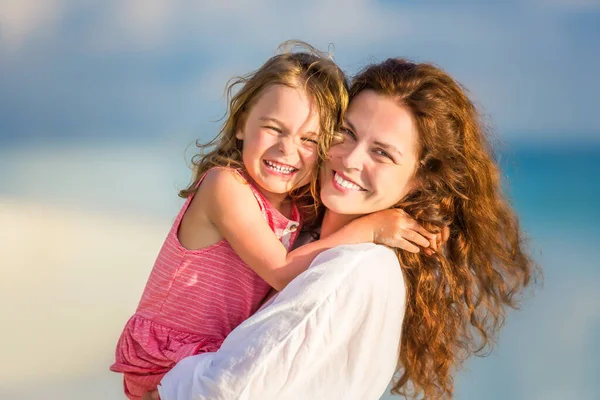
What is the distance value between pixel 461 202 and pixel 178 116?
8231 millimetres

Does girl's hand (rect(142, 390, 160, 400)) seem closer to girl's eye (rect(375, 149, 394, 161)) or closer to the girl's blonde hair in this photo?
the girl's blonde hair

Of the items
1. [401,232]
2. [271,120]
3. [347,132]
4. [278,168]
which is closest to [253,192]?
[278,168]

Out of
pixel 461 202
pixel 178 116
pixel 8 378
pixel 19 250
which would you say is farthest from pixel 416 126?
pixel 178 116

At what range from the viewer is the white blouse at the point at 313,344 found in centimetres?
213

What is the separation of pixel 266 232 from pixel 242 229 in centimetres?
7

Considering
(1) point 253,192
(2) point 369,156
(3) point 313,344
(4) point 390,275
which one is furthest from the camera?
(1) point 253,192

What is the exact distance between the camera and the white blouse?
2.13m

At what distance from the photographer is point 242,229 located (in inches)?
98.9

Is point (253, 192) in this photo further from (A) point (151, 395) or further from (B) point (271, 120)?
(A) point (151, 395)

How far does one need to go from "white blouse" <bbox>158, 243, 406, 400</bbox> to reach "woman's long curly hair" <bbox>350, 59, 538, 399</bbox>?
0.30 m

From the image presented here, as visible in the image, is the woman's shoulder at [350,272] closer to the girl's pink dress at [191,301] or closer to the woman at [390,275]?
the woman at [390,275]

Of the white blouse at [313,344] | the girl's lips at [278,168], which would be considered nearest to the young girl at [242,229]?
the girl's lips at [278,168]

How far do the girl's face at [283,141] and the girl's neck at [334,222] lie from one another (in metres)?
0.14

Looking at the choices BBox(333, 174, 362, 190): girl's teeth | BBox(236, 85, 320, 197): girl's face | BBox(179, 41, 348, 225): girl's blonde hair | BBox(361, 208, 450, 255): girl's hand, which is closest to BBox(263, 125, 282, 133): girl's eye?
BBox(236, 85, 320, 197): girl's face
